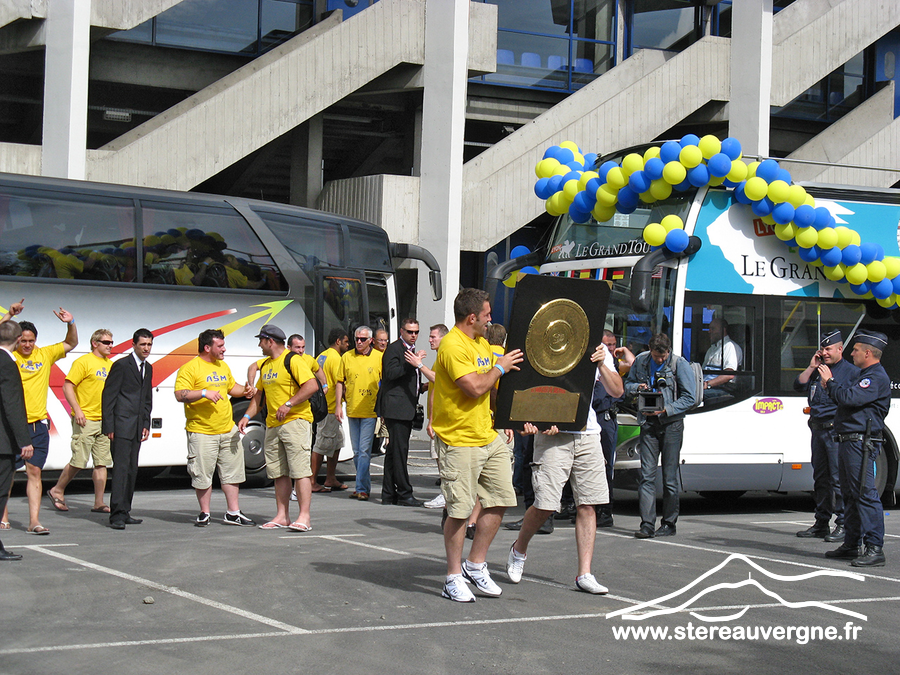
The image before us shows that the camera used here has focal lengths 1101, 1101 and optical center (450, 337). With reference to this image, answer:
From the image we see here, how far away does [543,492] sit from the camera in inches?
295

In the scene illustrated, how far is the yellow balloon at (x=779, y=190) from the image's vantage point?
Result: 1152 centimetres

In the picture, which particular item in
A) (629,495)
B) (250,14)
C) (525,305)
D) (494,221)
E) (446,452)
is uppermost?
(250,14)

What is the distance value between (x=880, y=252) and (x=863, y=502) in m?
4.20

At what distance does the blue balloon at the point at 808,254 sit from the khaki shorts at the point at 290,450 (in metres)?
5.64

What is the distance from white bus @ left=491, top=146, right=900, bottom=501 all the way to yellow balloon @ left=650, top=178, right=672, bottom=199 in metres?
0.16

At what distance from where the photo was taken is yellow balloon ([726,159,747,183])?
11.5m

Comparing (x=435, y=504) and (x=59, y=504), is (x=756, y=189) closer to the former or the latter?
(x=435, y=504)

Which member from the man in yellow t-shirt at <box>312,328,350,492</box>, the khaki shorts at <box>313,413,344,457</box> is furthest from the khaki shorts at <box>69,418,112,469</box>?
the khaki shorts at <box>313,413,344,457</box>

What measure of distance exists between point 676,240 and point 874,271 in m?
2.54

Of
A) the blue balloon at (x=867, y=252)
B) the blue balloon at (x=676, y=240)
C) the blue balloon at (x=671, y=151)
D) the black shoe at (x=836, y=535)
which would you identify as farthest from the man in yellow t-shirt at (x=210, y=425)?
the blue balloon at (x=867, y=252)

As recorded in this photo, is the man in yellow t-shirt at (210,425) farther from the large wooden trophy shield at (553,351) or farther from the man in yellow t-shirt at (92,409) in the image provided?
the large wooden trophy shield at (553,351)

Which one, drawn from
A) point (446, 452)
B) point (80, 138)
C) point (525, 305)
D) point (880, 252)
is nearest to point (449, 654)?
point (446, 452)

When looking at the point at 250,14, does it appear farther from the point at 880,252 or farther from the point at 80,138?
the point at 880,252

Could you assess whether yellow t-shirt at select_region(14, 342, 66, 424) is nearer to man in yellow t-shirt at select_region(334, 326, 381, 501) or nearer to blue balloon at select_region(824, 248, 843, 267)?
man in yellow t-shirt at select_region(334, 326, 381, 501)
